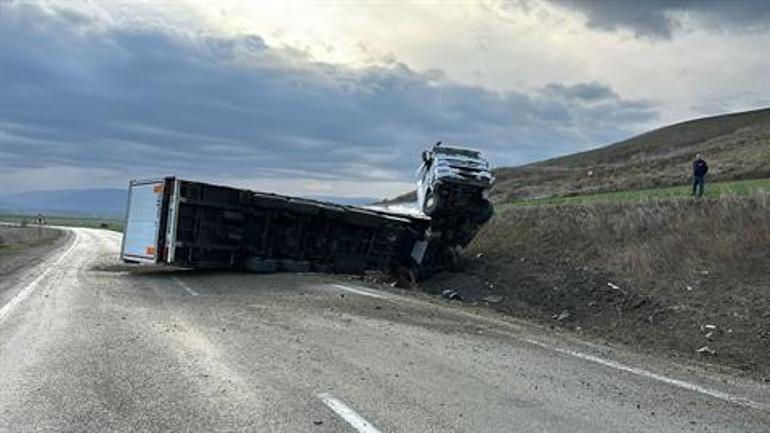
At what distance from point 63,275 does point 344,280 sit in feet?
22.0

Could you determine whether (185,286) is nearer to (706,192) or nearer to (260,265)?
(260,265)

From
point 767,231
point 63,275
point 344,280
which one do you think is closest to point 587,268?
point 767,231

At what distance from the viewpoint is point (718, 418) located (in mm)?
6465

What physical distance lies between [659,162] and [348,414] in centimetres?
4472

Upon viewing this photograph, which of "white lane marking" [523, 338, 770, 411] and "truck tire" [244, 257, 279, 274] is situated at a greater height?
"truck tire" [244, 257, 279, 274]

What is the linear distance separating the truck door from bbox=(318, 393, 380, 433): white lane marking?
13627 mm

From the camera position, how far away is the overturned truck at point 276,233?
1938cm

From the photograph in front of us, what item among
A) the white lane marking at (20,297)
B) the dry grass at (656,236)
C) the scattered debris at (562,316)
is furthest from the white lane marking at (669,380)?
the white lane marking at (20,297)

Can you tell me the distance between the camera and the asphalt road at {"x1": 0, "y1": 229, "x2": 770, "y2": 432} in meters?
6.16

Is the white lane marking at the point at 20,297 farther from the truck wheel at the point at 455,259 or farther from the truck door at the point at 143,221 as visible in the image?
the truck wheel at the point at 455,259

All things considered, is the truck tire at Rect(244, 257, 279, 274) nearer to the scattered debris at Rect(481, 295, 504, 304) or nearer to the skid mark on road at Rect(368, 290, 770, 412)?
the scattered debris at Rect(481, 295, 504, 304)

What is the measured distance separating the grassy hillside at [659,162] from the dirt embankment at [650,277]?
1410 cm

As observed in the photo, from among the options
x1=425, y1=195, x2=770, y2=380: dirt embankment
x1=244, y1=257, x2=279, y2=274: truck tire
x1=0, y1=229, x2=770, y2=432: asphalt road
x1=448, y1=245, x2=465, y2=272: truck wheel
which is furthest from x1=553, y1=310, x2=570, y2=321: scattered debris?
x1=244, y1=257, x2=279, y2=274: truck tire

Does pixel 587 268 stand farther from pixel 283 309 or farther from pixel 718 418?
pixel 718 418
